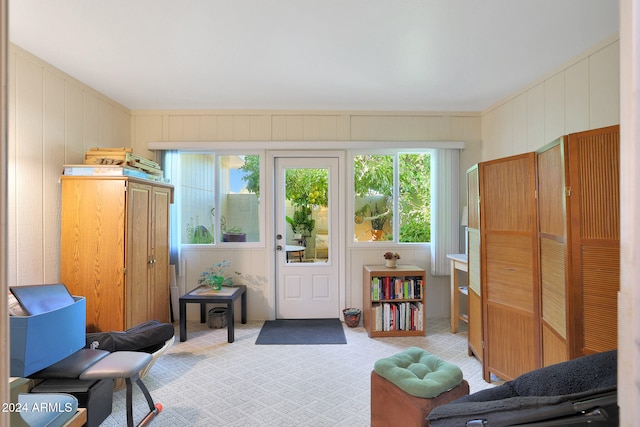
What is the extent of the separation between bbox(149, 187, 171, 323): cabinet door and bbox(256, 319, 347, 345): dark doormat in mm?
1085

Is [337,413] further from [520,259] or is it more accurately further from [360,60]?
[360,60]

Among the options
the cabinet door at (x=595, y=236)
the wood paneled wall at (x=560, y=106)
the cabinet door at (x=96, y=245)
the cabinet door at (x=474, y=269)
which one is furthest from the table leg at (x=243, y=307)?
the wood paneled wall at (x=560, y=106)

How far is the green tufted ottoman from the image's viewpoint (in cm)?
162

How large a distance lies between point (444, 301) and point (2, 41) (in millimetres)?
4410

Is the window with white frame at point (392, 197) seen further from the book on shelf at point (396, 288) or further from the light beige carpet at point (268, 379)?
the light beige carpet at point (268, 379)

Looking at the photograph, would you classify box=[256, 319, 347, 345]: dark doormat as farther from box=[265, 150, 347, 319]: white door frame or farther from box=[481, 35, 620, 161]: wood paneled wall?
box=[481, 35, 620, 161]: wood paneled wall

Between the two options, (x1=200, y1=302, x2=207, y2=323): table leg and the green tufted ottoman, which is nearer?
the green tufted ottoman

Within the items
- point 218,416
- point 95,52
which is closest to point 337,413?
point 218,416

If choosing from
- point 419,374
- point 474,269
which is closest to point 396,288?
point 474,269

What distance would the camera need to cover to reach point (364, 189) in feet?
13.4

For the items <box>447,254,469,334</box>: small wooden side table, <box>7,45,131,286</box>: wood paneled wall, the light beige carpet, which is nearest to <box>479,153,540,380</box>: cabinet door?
the light beige carpet

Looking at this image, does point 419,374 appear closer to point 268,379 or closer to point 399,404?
point 399,404

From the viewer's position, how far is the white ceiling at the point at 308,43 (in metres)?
2.10

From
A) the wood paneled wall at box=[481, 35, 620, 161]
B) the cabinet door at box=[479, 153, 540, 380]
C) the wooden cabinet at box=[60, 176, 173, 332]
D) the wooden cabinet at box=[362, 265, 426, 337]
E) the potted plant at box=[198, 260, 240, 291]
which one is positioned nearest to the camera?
the cabinet door at box=[479, 153, 540, 380]
